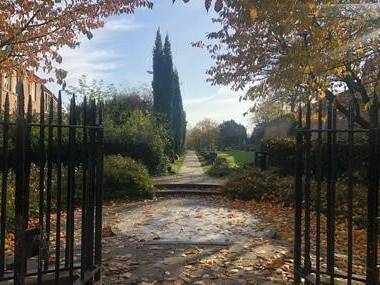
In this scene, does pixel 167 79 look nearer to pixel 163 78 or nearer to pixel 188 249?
pixel 163 78

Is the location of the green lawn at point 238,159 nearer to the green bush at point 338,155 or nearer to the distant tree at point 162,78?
the distant tree at point 162,78

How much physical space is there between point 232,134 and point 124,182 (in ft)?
214

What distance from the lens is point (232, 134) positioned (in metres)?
78.2

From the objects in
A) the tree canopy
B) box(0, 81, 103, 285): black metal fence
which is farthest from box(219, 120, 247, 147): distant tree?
box(0, 81, 103, 285): black metal fence

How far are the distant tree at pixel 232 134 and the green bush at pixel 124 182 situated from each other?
6246 centimetres

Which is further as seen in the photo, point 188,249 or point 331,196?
point 188,249

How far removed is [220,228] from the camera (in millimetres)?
8953

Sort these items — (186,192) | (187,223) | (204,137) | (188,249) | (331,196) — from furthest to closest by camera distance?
1. (204,137)
2. (186,192)
3. (187,223)
4. (188,249)
5. (331,196)

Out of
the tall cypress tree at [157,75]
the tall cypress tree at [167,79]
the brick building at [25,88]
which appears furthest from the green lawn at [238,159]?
the brick building at [25,88]

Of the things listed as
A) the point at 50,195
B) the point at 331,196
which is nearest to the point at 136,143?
the point at 50,195

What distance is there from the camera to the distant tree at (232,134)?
7756 centimetres

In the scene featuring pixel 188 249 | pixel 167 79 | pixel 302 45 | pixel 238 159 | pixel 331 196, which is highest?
pixel 167 79

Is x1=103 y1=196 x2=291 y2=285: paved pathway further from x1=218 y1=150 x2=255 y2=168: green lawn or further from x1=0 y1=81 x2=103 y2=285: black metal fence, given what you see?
x1=218 y1=150 x2=255 y2=168: green lawn

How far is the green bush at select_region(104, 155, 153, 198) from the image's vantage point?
13.5 metres
